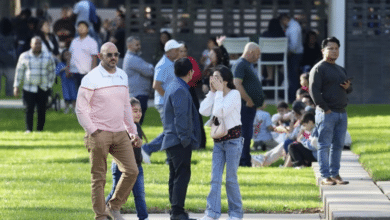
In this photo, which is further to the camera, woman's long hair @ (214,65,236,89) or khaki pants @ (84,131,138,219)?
woman's long hair @ (214,65,236,89)

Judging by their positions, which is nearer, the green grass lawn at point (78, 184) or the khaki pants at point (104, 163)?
the khaki pants at point (104, 163)

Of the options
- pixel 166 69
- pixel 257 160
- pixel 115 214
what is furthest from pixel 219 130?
pixel 257 160

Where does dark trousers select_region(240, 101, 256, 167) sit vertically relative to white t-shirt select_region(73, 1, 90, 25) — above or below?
below

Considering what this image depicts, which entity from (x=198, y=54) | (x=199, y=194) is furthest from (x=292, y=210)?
(x=198, y=54)

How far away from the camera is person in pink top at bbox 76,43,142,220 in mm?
8492

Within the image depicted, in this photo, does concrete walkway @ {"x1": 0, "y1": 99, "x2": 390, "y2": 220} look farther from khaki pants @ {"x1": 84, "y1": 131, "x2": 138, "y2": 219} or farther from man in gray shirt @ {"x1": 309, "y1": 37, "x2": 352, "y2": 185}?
khaki pants @ {"x1": 84, "y1": 131, "x2": 138, "y2": 219}

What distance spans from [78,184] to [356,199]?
3.65 metres

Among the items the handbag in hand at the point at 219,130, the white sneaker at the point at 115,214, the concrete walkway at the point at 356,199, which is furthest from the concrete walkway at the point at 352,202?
the handbag in hand at the point at 219,130

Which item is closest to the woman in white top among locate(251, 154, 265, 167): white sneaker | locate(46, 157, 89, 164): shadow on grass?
locate(251, 154, 265, 167): white sneaker

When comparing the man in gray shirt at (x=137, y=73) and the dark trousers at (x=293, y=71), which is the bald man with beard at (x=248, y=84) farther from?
the dark trousers at (x=293, y=71)

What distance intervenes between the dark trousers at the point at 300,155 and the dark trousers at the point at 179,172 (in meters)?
4.55

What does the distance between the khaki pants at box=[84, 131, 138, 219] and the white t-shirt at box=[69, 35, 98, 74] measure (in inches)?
428

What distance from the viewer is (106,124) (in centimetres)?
855

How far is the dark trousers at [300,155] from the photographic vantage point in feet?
43.2
